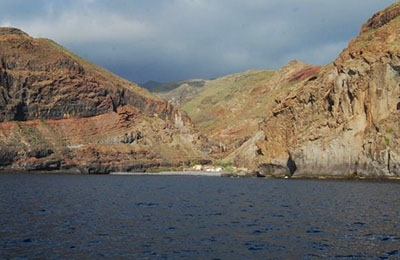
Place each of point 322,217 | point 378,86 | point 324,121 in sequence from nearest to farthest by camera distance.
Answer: point 322,217, point 378,86, point 324,121

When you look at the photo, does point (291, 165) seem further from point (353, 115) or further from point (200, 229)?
point (200, 229)

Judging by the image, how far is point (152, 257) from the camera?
2959 cm

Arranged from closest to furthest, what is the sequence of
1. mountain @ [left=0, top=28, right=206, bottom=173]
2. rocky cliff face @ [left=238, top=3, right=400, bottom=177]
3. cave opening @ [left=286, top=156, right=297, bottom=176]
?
1. rocky cliff face @ [left=238, top=3, right=400, bottom=177]
2. cave opening @ [left=286, top=156, right=297, bottom=176]
3. mountain @ [left=0, top=28, right=206, bottom=173]

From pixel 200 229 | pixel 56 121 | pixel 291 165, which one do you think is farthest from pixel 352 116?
pixel 56 121

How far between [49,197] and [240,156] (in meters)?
132

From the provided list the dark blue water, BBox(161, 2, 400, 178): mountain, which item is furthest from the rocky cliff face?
the dark blue water

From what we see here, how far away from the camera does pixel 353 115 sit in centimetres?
11750

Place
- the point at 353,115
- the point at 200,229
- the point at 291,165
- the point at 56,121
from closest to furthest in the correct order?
the point at 200,229 → the point at 353,115 → the point at 291,165 → the point at 56,121

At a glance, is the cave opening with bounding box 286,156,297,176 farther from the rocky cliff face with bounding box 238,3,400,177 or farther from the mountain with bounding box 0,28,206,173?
the mountain with bounding box 0,28,206,173

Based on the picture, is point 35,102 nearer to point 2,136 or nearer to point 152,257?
point 2,136

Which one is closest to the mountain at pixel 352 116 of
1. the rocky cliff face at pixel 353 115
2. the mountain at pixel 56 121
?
the rocky cliff face at pixel 353 115

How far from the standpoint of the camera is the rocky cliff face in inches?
4250

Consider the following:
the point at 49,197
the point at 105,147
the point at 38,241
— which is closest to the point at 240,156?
the point at 105,147

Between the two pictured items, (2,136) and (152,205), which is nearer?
(152,205)
